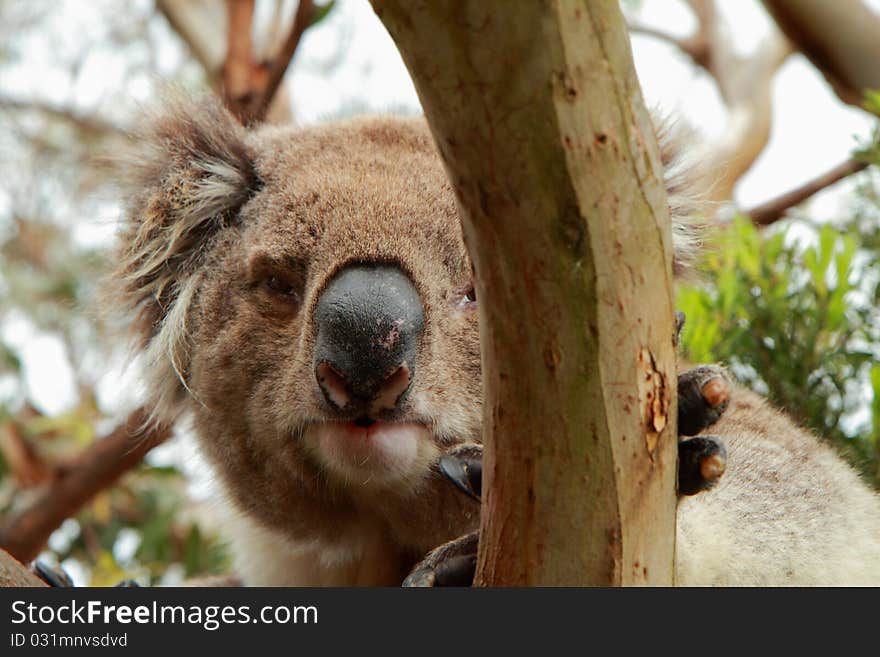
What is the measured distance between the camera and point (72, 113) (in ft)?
30.5

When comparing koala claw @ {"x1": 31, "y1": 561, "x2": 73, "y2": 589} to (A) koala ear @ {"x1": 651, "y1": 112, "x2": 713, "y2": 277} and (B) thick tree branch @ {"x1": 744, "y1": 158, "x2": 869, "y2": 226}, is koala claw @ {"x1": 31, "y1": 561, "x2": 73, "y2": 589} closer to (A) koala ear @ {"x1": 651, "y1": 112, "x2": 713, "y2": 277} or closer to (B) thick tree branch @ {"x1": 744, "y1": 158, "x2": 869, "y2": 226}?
(A) koala ear @ {"x1": 651, "y1": 112, "x2": 713, "y2": 277}

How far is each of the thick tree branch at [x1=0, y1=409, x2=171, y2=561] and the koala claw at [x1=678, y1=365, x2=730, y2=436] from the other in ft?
10.1

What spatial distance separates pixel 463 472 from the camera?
5.55ft

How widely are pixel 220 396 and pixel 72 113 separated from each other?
762 centimetres

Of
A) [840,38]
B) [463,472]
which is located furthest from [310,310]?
[840,38]

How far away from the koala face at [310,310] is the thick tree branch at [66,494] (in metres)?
1.34

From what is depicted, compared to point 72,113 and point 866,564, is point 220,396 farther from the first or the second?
point 72,113

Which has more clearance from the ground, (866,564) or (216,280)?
(216,280)

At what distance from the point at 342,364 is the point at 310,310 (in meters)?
0.29

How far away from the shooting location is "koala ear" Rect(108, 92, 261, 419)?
2.88 meters

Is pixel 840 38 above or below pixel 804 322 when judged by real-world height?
above

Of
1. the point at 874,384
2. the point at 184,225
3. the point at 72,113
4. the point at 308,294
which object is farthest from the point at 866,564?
the point at 72,113

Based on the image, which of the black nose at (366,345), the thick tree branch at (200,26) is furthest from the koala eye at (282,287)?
the thick tree branch at (200,26)

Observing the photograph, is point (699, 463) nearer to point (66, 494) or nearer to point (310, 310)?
point (310, 310)
